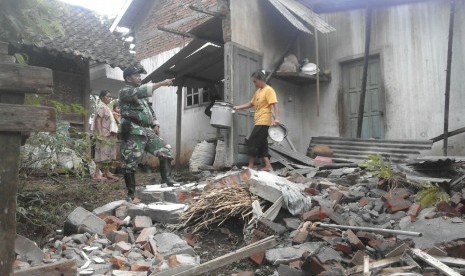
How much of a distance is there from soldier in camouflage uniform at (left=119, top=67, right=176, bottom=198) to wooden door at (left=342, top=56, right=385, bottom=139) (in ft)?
16.2

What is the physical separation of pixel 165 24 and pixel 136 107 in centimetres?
812

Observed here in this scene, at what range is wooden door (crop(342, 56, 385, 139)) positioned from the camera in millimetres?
8406

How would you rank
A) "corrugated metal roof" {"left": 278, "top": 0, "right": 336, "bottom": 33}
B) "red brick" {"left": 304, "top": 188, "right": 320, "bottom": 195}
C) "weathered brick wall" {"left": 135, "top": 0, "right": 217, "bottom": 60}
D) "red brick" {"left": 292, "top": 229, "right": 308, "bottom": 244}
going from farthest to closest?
"weathered brick wall" {"left": 135, "top": 0, "right": 217, "bottom": 60} < "corrugated metal roof" {"left": 278, "top": 0, "right": 336, "bottom": 33} < "red brick" {"left": 304, "top": 188, "right": 320, "bottom": 195} < "red brick" {"left": 292, "top": 229, "right": 308, "bottom": 244}

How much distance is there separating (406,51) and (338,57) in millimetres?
1449

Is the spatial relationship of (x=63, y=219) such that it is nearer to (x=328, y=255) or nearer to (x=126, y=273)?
(x=126, y=273)

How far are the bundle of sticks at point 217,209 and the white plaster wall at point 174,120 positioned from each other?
6.21 m

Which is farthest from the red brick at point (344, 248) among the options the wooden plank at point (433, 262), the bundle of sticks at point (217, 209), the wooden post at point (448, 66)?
the wooden post at point (448, 66)

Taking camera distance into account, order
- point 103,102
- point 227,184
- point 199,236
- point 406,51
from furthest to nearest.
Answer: point 406,51, point 103,102, point 227,184, point 199,236

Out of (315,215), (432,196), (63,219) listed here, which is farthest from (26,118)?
(432,196)

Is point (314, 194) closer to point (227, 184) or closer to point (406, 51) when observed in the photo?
point (227, 184)

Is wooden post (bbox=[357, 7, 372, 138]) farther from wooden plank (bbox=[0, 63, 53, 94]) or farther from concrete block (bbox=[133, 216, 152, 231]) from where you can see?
wooden plank (bbox=[0, 63, 53, 94])

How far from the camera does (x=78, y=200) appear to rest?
4898mm

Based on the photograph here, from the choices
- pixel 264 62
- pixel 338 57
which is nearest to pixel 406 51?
pixel 338 57

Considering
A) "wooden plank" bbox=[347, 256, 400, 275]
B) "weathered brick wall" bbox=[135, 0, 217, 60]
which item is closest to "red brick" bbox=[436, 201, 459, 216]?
"wooden plank" bbox=[347, 256, 400, 275]
